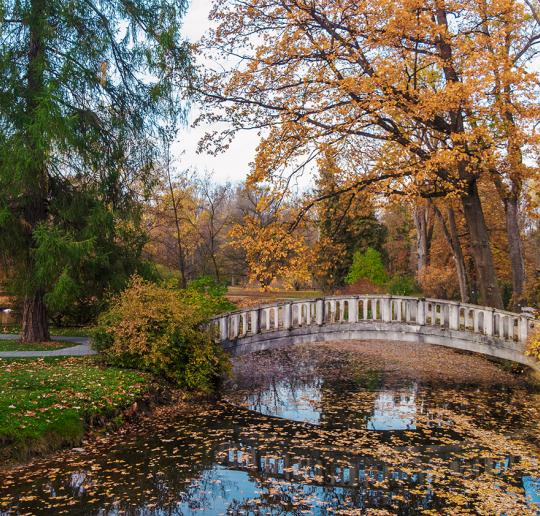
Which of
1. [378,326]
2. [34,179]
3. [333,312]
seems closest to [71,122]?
[34,179]

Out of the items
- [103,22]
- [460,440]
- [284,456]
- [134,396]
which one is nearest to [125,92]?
[103,22]

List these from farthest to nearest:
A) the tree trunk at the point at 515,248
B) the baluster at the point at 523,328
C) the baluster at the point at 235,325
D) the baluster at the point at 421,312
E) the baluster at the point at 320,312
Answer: the tree trunk at the point at 515,248 < the baluster at the point at 235,325 < the baluster at the point at 320,312 < the baluster at the point at 421,312 < the baluster at the point at 523,328

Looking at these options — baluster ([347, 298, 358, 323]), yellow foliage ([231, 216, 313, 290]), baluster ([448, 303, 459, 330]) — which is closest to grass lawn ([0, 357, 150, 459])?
yellow foliage ([231, 216, 313, 290])

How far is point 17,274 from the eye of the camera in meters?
15.2

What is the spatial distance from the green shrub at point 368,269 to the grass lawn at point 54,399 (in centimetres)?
2143

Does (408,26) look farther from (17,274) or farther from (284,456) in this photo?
(17,274)

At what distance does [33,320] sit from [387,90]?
37.1ft

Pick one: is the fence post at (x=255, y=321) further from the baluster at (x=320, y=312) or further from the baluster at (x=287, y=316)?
the baluster at (x=320, y=312)

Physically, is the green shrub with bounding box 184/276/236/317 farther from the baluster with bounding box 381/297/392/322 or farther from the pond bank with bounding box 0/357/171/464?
the baluster with bounding box 381/297/392/322

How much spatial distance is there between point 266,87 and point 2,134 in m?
6.81

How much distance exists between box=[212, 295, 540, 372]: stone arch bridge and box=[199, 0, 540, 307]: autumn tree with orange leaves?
6.21ft

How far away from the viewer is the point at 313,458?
28.3ft

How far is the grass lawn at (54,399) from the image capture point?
26.9ft

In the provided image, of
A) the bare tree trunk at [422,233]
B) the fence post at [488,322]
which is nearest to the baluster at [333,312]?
the fence post at [488,322]
